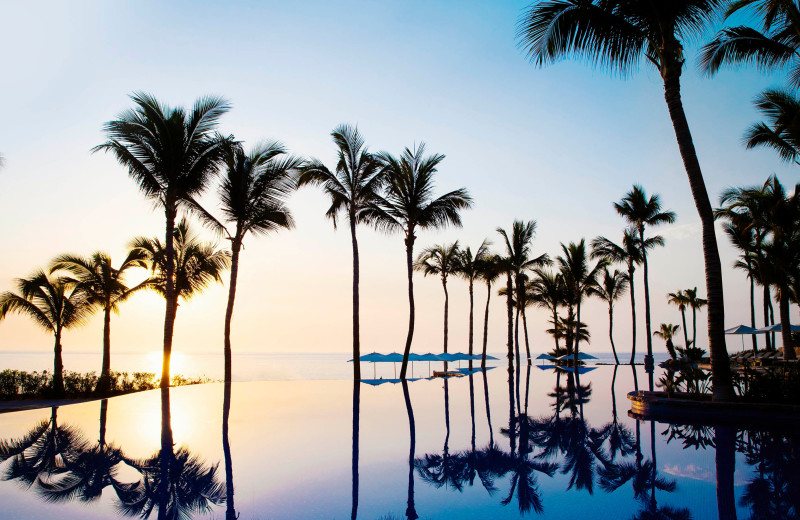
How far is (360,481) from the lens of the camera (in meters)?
5.76

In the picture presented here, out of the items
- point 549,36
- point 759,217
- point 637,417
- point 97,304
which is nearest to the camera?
point 637,417

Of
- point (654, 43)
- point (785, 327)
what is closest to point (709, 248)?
point (654, 43)

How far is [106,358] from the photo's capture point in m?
16.8

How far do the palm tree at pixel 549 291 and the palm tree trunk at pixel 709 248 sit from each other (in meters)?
26.9

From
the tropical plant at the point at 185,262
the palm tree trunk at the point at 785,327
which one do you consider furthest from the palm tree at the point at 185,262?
the palm tree trunk at the point at 785,327

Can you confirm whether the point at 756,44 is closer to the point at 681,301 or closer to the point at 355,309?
the point at 355,309

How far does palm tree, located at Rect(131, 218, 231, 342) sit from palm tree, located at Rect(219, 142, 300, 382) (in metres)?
1.96

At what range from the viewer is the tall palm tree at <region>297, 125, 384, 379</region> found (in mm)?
18875

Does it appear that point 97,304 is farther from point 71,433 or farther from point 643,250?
point 643,250

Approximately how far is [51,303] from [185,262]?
4595mm

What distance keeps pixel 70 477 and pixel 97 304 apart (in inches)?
535

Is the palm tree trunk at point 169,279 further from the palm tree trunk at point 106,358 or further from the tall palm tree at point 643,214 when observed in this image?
the tall palm tree at point 643,214

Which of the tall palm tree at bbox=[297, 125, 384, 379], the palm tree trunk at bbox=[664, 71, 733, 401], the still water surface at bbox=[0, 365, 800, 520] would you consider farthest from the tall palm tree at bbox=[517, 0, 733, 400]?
the tall palm tree at bbox=[297, 125, 384, 379]

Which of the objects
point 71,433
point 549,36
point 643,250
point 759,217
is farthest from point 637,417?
point 643,250
